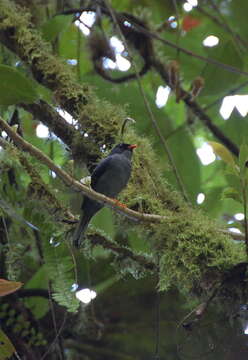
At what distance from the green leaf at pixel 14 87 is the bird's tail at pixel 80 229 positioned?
55cm

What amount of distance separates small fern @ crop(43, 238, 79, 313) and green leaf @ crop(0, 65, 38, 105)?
1.98 feet

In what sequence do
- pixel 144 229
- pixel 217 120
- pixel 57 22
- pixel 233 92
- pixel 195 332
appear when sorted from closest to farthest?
1. pixel 195 332
2. pixel 144 229
3. pixel 57 22
4. pixel 233 92
5. pixel 217 120

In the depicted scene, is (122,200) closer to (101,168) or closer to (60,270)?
(101,168)

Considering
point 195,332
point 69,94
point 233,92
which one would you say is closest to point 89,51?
point 69,94

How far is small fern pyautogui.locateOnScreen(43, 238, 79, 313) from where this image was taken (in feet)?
7.45

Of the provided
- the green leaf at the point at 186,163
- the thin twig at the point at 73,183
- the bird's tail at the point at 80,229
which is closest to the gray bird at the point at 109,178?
the bird's tail at the point at 80,229

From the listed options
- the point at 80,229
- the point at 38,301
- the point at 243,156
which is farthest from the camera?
the point at 38,301

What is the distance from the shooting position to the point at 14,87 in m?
2.28

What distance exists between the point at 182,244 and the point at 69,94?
1041mm

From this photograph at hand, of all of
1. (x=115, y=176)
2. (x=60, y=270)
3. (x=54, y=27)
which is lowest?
(x=60, y=270)

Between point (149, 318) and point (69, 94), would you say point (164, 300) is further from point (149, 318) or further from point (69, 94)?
point (69, 94)

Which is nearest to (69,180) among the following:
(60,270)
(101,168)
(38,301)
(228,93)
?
(60,270)

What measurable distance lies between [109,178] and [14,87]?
2.34 ft

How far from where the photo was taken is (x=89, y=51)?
3.36 m
